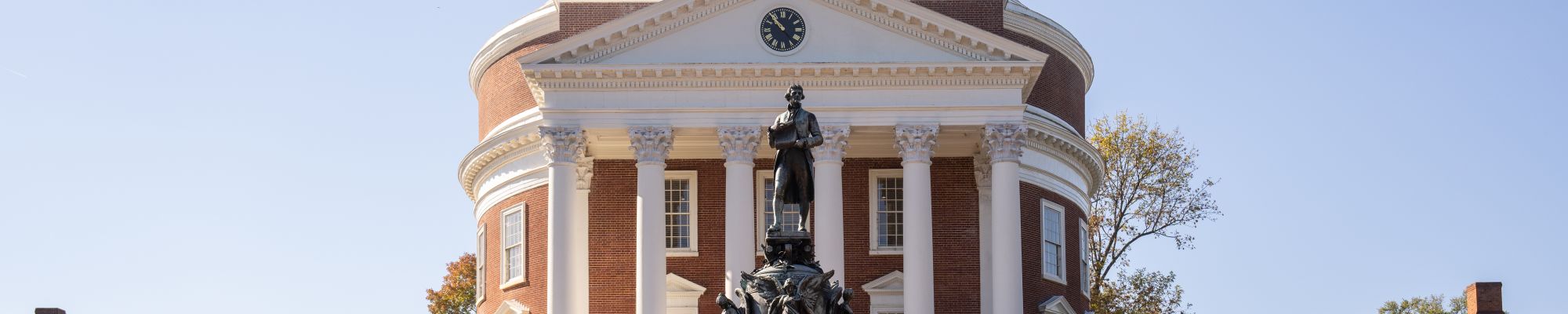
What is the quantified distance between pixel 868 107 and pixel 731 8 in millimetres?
3854

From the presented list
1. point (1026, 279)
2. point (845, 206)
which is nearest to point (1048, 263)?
point (1026, 279)

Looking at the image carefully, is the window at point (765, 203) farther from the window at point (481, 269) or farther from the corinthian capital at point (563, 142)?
the window at point (481, 269)

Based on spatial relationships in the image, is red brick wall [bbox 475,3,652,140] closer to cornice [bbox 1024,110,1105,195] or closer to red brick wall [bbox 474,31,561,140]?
red brick wall [bbox 474,31,561,140]

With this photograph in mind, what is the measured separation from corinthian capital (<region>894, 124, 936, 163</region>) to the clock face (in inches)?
119

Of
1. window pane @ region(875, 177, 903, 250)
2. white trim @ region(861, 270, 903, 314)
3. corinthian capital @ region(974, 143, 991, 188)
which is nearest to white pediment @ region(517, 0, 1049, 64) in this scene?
corinthian capital @ region(974, 143, 991, 188)

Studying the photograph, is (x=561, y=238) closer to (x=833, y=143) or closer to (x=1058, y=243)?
(x=833, y=143)

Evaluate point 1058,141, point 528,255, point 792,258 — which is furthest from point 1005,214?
point 792,258

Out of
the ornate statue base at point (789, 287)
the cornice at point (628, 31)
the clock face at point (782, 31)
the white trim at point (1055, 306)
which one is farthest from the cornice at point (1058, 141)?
the ornate statue base at point (789, 287)

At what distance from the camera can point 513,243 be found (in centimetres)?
6288

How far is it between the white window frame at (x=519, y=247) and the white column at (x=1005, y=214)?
42.8 feet

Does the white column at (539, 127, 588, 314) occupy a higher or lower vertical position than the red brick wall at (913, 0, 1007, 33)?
lower

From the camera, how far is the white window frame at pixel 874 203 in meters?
59.2

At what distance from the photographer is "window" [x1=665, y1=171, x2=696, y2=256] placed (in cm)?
5922

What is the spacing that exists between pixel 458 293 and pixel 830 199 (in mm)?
29301
